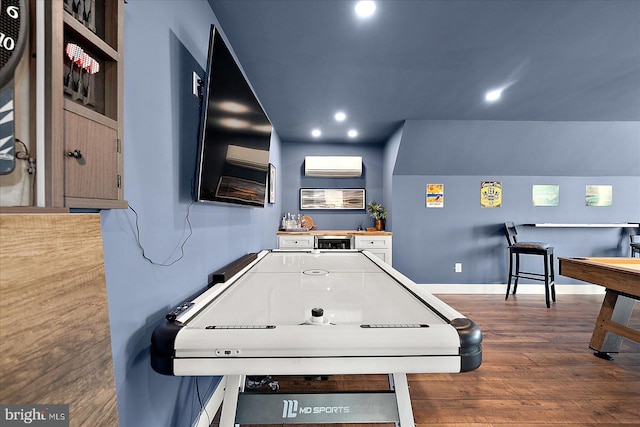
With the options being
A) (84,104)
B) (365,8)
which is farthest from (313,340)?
(365,8)

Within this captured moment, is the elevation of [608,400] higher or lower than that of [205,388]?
lower

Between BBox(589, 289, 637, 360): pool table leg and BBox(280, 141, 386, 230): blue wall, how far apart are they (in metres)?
2.98

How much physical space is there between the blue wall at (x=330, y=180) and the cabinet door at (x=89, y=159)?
3.98 m

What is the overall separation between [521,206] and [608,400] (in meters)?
3.10

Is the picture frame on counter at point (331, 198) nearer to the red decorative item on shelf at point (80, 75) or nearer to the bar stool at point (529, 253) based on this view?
the bar stool at point (529, 253)

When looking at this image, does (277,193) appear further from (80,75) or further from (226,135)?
(80,75)

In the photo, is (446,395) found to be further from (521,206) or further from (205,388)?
(521,206)

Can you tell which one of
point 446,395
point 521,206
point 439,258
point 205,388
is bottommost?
point 446,395

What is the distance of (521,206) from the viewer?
4297 millimetres

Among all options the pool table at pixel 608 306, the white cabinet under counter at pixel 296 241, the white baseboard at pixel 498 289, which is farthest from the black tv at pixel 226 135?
the white baseboard at pixel 498 289

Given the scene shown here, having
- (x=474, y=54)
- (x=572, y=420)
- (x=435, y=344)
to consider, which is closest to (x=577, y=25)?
→ (x=474, y=54)

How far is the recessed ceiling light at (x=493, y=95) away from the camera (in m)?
2.89

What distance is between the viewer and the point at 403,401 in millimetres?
984

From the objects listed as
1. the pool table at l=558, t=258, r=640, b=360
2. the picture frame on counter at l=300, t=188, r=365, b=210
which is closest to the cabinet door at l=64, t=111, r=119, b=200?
the pool table at l=558, t=258, r=640, b=360
